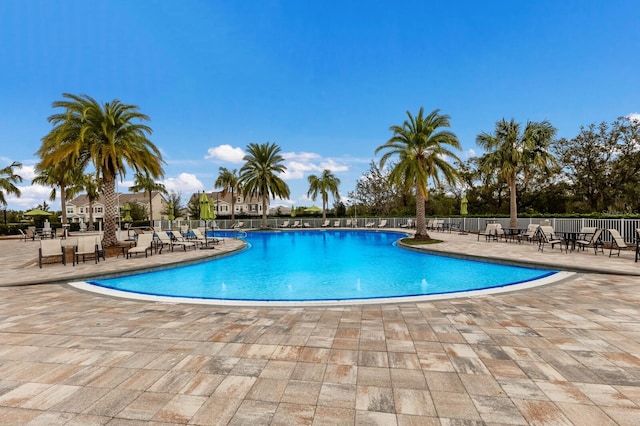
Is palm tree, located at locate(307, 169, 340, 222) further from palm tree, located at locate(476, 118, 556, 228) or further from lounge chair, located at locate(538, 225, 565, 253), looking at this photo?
lounge chair, located at locate(538, 225, 565, 253)

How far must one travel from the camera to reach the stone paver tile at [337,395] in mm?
2500

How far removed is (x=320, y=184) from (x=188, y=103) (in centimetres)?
2189

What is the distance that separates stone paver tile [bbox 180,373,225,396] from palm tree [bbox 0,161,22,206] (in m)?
36.4

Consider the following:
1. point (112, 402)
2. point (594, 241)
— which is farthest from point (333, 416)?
point (594, 241)

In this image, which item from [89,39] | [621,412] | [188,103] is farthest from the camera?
[188,103]

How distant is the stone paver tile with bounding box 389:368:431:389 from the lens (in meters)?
2.77

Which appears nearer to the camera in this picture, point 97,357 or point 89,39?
point 97,357

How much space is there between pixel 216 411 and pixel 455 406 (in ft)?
6.23

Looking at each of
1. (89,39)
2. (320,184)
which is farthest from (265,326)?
(320,184)

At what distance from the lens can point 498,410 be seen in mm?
2383

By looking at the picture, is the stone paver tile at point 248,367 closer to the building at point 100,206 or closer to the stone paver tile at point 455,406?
the stone paver tile at point 455,406

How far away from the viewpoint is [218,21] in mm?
15367

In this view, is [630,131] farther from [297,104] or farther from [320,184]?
[320,184]

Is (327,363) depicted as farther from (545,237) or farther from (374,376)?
(545,237)
